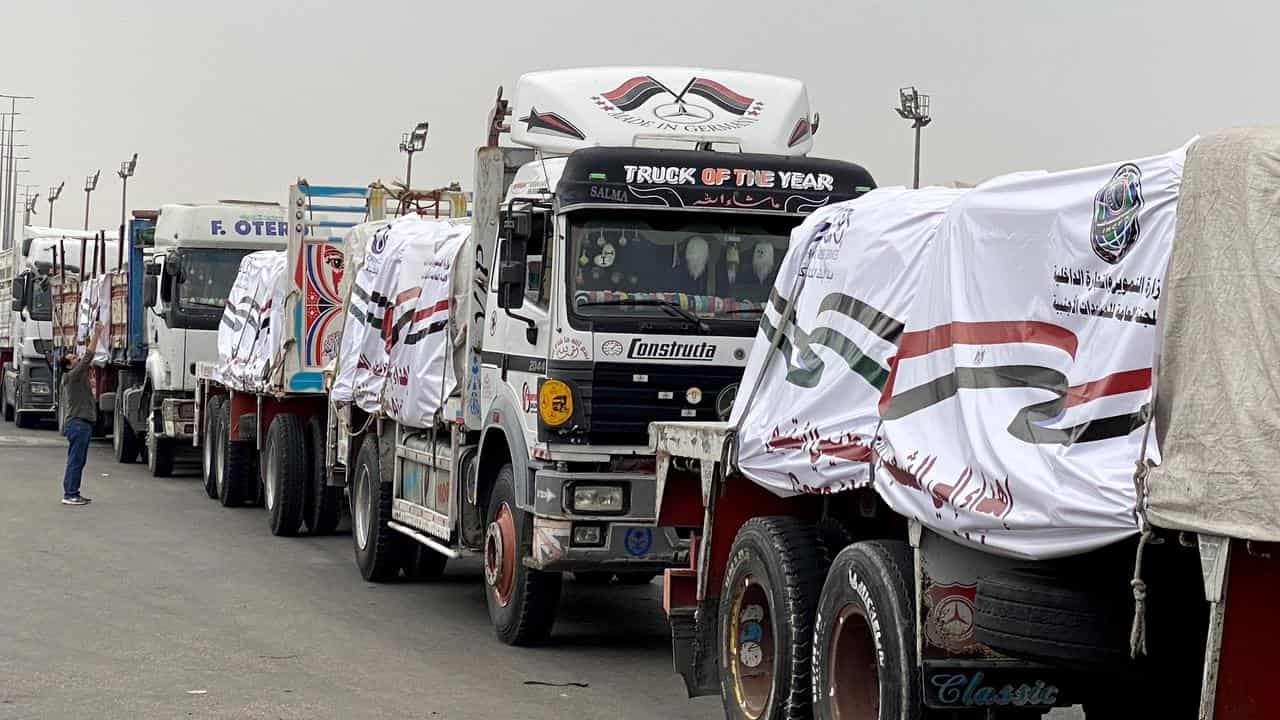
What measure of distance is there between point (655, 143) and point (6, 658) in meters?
5.15

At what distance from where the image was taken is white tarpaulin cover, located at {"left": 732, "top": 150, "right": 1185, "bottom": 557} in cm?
518

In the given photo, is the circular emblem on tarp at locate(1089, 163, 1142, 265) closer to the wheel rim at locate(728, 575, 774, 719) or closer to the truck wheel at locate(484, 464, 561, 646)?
the wheel rim at locate(728, 575, 774, 719)

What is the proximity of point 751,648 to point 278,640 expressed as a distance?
453 cm

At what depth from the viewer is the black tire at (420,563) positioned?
14.5 metres

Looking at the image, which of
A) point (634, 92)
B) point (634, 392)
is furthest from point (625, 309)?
point (634, 92)

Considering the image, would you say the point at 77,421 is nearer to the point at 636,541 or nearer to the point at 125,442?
the point at 125,442

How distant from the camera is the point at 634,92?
1195 centimetres

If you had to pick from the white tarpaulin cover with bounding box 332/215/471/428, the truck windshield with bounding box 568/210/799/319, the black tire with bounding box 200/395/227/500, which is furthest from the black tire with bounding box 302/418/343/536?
the truck windshield with bounding box 568/210/799/319

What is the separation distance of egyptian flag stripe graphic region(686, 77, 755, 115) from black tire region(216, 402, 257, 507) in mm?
10011

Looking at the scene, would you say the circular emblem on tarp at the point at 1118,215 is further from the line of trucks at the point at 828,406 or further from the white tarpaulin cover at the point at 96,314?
the white tarpaulin cover at the point at 96,314

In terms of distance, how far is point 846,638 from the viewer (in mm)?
6789

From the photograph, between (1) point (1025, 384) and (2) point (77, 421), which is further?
(2) point (77, 421)

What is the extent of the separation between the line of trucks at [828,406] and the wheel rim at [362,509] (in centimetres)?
5

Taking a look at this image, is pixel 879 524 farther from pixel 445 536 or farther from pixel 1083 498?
pixel 445 536
